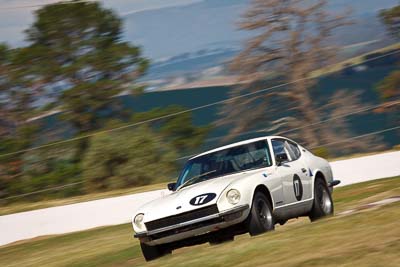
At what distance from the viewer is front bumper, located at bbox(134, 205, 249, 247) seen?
12.3 metres

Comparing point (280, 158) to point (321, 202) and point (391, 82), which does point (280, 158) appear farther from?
point (391, 82)

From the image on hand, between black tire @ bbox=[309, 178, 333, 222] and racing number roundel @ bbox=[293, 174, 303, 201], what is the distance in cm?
54

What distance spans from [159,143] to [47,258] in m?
22.0

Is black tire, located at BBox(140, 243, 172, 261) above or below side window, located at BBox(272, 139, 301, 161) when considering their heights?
below

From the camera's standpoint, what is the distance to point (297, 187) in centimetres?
1391

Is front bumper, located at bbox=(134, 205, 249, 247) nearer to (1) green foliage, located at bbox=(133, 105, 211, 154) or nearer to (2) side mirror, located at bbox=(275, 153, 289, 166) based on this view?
(2) side mirror, located at bbox=(275, 153, 289, 166)

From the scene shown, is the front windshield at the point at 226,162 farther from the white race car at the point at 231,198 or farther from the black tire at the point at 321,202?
the black tire at the point at 321,202

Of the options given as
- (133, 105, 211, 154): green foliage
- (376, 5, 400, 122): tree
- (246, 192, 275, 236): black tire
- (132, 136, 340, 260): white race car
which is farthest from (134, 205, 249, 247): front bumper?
(376, 5, 400, 122): tree

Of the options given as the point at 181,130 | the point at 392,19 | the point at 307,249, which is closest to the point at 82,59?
the point at 181,130

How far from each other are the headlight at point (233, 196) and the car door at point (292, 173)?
1283mm

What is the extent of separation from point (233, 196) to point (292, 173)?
1.74 metres

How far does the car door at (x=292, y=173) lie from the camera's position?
44.5 ft

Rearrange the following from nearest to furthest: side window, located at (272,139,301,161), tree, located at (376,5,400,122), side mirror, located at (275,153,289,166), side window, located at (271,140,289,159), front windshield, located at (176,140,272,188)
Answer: front windshield, located at (176,140,272,188), side mirror, located at (275,153,289,166), side window, located at (271,140,289,159), side window, located at (272,139,301,161), tree, located at (376,5,400,122)

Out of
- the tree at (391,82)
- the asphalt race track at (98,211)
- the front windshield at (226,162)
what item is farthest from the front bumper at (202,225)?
the tree at (391,82)
